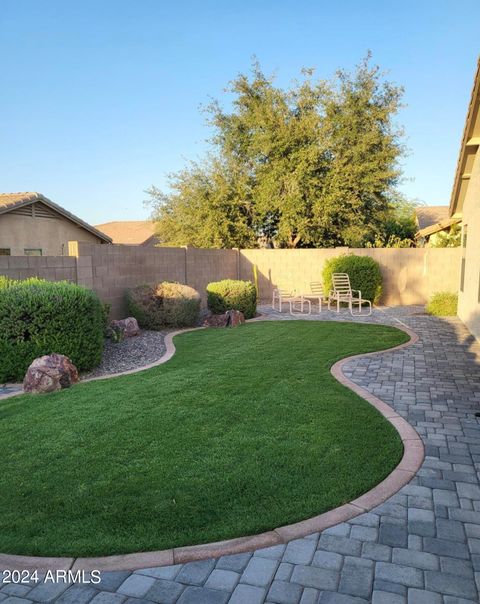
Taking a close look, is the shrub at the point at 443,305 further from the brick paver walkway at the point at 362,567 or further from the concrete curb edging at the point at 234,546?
the concrete curb edging at the point at 234,546

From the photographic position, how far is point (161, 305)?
1004cm

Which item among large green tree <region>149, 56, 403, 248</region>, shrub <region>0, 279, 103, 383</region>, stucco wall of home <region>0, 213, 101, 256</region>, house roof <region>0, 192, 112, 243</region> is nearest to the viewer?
shrub <region>0, 279, 103, 383</region>

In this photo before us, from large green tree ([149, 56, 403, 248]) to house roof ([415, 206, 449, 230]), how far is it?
9023 mm

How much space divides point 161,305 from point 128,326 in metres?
1.09

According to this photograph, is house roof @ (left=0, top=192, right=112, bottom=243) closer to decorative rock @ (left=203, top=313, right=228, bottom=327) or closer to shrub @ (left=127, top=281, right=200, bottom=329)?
shrub @ (left=127, top=281, right=200, bottom=329)

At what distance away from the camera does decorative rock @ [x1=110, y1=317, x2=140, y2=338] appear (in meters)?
9.06

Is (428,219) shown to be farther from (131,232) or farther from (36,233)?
(131,232)

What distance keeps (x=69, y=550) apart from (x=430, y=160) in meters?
22.2

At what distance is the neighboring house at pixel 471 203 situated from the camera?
8570mm

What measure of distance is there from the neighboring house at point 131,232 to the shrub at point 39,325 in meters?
27.0

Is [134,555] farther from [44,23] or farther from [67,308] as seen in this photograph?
[44,23]

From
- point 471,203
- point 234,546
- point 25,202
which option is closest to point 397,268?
point 471,203

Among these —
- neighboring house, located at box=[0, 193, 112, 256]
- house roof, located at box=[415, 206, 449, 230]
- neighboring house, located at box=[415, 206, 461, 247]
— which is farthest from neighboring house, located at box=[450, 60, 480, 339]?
house roof, located at box=[415, 206, 449, 230]

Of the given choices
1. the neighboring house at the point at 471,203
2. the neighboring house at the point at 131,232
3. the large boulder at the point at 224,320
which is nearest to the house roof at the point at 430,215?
the neighboring house at the point at 471,203
